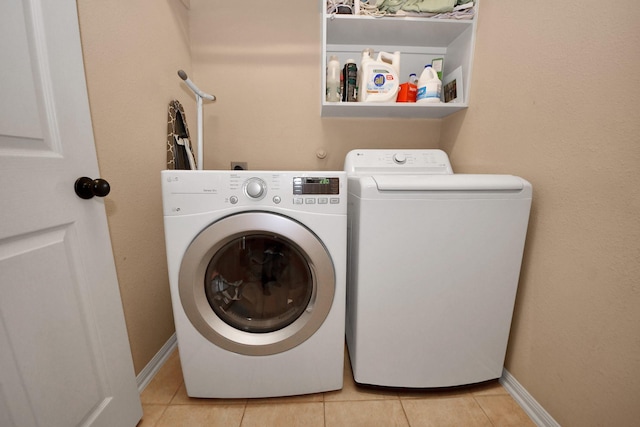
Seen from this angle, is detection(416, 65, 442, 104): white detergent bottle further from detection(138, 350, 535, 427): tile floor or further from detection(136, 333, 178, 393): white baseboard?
detection(136, 333, 178, 393): white baseboard

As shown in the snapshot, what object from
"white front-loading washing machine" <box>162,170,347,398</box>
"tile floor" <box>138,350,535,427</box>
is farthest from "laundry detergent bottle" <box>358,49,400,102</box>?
"tile floor" <box>138,350,535,427</box>

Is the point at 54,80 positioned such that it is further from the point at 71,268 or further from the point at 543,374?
the point at 543,374

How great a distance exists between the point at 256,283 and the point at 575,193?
3.69ft

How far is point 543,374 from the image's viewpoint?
2.82ft

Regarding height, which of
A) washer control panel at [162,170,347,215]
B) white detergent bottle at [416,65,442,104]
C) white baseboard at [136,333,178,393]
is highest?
white detergent bottle at [416,65,442,104]

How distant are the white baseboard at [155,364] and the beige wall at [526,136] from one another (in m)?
0.04

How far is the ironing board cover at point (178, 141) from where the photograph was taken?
119 cm

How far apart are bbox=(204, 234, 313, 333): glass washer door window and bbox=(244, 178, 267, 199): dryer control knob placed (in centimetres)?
17

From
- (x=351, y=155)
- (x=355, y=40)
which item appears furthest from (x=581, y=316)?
(x=355, y=40)

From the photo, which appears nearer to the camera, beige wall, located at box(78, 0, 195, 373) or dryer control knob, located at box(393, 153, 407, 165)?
beige wall, located at box(78, 0, 195, 373)

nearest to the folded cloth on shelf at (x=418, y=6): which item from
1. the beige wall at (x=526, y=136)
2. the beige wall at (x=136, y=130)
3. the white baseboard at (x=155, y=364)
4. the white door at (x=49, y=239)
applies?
the beige wall at (x=526, y=136)

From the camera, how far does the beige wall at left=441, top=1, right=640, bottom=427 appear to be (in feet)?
2.07

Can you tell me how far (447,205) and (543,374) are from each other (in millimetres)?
722

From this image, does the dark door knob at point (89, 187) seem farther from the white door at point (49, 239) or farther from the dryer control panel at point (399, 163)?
the dryer control panel at point (399, 163)
